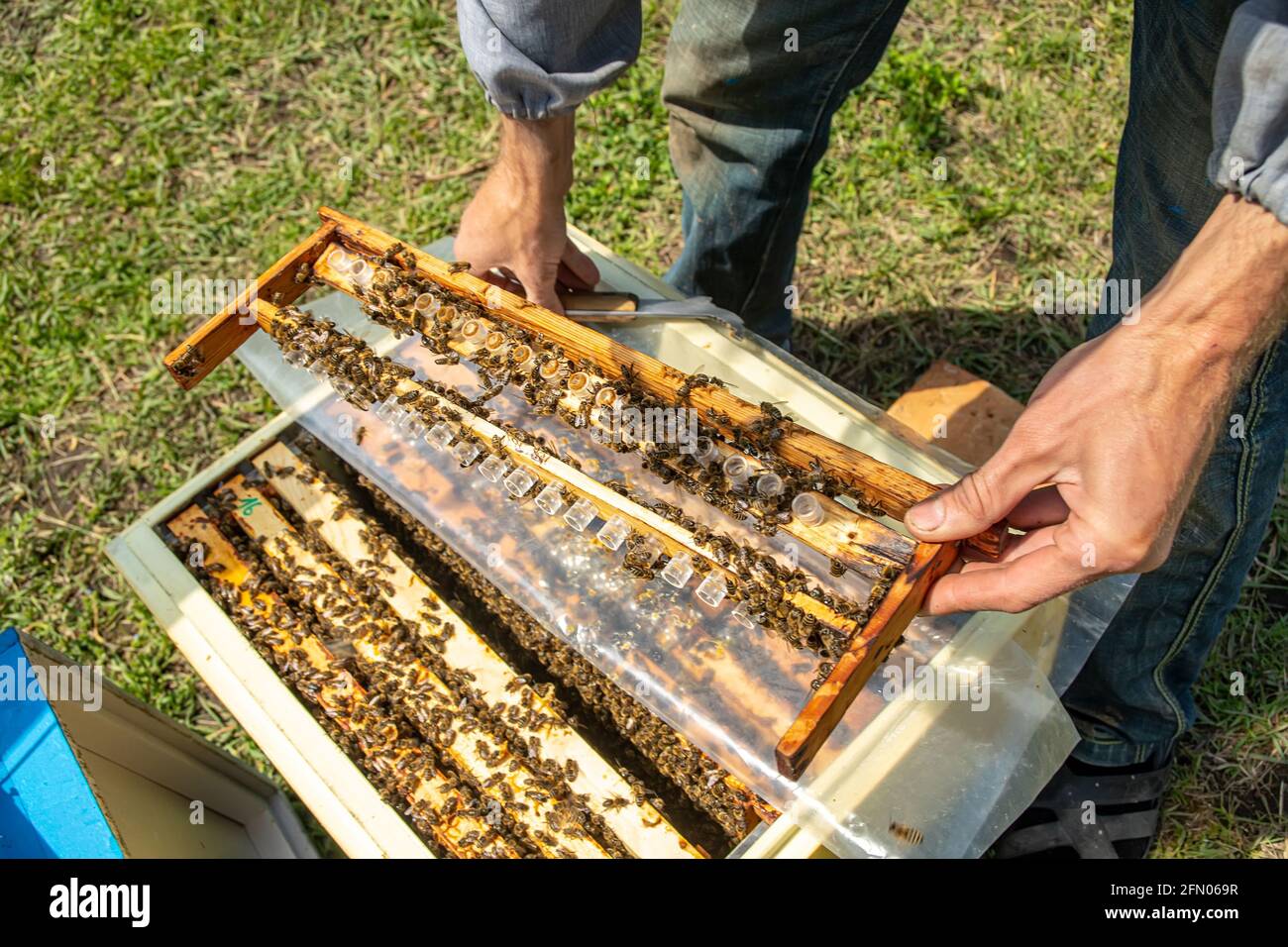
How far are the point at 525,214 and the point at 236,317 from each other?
752 mm

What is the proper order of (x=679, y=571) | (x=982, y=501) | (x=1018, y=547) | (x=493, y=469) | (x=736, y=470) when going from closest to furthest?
(x=982, y=501) → (x=1018, y=547) → (x=736, y=470) → (x=679, y=571) → (x=493, y=469)

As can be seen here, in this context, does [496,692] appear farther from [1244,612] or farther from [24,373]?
[24,373]

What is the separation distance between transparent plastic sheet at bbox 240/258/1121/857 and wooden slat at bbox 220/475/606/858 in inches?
10.7

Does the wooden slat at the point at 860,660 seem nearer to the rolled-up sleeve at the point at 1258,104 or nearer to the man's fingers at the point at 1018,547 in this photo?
the man's fingers at the point at 1018,547

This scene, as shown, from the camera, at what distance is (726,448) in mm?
1959

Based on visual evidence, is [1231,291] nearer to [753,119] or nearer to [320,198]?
[753,119]

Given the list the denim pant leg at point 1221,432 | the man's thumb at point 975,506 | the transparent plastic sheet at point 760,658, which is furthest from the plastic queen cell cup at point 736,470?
the denim pant leg at point 1221,432

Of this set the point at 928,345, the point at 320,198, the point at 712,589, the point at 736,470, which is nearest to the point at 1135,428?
the point at 736,470

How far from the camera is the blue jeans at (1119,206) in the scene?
2.12m

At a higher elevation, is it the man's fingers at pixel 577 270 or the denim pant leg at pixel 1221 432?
the man's fingers at pixel 577 270

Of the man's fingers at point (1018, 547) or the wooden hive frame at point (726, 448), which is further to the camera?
the man's fingers at point (1018, 547)

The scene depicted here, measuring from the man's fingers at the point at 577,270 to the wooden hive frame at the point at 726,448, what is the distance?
0.47 meters

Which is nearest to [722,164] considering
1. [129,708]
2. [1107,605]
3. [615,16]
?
[615,16]

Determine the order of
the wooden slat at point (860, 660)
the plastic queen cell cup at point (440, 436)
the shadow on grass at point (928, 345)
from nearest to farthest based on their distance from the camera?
1. the wooden slat at point (860, 660)
2. the plastic queen cell cup at point (440, 436)
3. the shadow on grass at point (928, 345)
